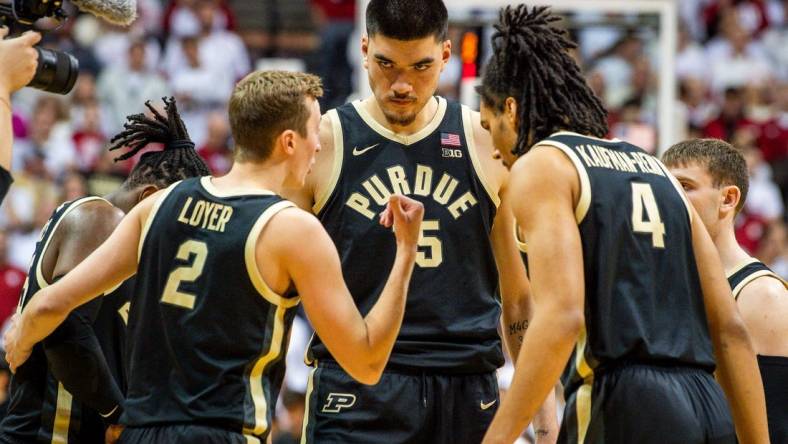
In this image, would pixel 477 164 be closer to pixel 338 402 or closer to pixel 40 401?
pixel 338 402

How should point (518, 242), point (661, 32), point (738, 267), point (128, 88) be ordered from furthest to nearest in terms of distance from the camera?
1. point (128, 88)
2. point (661, 32)
3. point (518, 242)
4. point (738, 267)

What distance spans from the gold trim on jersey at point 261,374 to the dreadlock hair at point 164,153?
1509mm

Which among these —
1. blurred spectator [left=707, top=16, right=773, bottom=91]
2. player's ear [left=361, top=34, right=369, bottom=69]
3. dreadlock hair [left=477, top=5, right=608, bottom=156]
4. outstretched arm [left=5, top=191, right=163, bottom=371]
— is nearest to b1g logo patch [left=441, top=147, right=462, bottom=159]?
player's ear [left=361, top=34, right=369, bottom=69]

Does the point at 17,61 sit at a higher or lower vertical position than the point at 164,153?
higher

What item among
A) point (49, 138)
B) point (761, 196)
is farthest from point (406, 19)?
point (761, 196)

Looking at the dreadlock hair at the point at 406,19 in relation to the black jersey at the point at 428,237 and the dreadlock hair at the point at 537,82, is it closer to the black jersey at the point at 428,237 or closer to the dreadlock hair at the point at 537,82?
the black jersey at the point at 428,237

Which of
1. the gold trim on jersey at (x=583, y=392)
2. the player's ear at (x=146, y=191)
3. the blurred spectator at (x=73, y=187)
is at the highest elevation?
the player's ear at (x=146, y=191)

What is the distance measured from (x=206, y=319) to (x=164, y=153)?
1672mm

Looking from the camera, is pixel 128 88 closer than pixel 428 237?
No

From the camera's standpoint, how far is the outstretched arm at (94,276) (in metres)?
4.31

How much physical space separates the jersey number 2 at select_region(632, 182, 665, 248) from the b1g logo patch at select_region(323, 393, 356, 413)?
5.37ft

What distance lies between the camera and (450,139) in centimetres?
542

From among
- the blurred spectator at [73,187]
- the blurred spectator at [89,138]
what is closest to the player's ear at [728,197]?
the blurred spectator at [73,187]

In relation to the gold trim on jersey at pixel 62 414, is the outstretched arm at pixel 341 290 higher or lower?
higher
